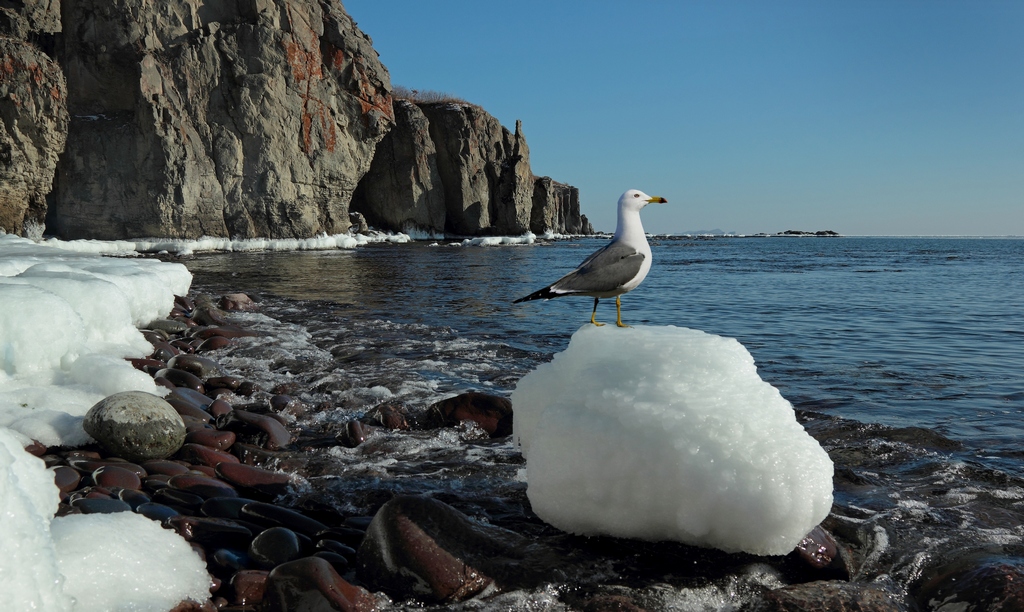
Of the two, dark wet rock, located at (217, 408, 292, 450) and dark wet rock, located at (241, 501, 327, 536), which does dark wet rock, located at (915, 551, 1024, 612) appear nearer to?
dark wet rock, located at (241, 501, 327, 536)

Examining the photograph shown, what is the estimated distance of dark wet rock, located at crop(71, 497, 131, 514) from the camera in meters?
3.17

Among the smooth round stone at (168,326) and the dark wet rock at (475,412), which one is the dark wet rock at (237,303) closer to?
the smooth round stone at (168,326)

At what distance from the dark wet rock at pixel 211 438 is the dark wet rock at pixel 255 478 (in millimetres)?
479

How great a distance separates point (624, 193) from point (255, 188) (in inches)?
1332

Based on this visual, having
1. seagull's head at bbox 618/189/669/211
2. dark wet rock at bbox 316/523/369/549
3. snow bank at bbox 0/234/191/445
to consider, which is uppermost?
seagull's head at bbox 618/189/669/211

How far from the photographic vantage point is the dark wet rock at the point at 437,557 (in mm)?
2928

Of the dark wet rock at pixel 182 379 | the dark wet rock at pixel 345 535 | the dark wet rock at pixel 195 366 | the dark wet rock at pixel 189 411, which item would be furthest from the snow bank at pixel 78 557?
the dark wet rock at pixel 195 366

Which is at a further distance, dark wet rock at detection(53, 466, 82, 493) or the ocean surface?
the ocean surface

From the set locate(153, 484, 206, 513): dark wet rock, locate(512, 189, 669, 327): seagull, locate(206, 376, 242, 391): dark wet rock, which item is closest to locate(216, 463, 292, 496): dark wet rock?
locate(153, 484, 206, 513): dark wet rock

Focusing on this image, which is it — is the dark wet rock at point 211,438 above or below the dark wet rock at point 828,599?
above

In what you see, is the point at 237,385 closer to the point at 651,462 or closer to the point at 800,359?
the point at 651,462

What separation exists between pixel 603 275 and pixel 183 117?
34.4 m

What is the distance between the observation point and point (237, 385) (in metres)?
6.24

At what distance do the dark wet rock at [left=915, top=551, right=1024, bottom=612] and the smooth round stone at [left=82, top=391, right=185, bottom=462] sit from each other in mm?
4224
